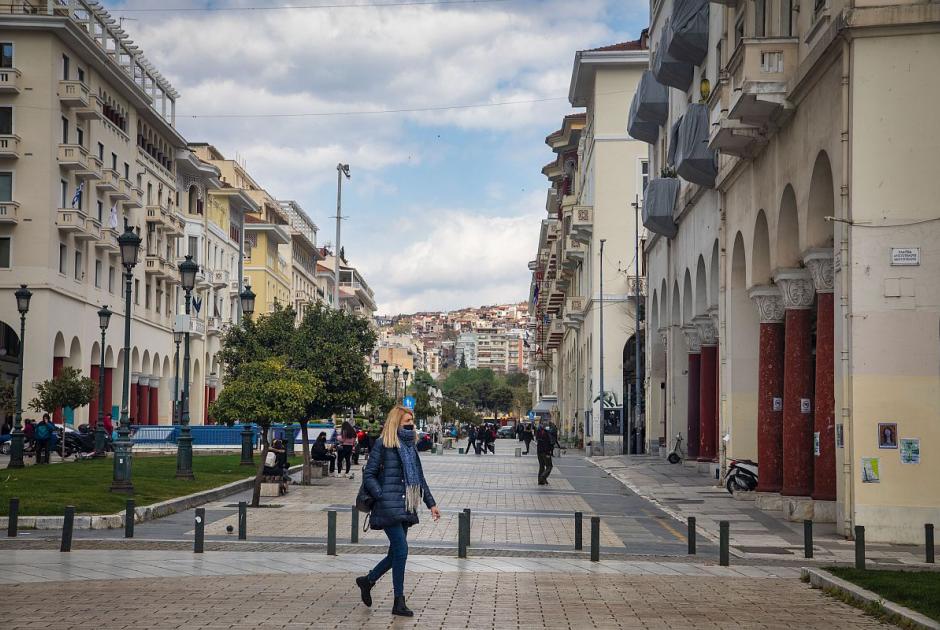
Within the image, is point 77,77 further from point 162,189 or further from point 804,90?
point 804,90

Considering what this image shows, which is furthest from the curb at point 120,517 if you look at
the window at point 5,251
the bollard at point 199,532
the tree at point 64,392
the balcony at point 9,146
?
the balcony at point 9,146

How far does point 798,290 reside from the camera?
24188 millimetres

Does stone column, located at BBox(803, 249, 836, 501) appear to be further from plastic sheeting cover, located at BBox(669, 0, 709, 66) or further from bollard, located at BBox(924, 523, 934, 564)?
plastic sheeting cover, located at BBox(669, 0, 709, 66)

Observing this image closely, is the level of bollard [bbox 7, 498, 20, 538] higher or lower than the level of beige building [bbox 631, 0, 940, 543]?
lower

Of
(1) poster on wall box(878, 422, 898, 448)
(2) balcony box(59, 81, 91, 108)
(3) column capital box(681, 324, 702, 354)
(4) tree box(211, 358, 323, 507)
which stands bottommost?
(1) poster on wall box(878, 422, 898, 448)

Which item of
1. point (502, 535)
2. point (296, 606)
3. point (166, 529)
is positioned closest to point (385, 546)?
point (502, 535)

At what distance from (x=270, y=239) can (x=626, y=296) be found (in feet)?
157

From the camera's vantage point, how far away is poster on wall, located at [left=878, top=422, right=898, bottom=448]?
63.3ft

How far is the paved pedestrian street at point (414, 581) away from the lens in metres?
11.1

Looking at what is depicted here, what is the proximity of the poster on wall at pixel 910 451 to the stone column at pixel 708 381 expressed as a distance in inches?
655

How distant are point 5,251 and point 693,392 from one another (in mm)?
28366

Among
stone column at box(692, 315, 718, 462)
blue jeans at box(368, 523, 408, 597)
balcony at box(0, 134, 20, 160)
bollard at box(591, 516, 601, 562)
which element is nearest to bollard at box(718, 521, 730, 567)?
bollard at box(591, 516, 601, 562)

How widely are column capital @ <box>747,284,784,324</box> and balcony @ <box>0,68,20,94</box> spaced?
35241 millimetres

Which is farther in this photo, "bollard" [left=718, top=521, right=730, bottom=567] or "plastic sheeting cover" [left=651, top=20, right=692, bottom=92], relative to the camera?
"plastic sheeting cover" [left=651, top=20, right=692, bottom=92]
